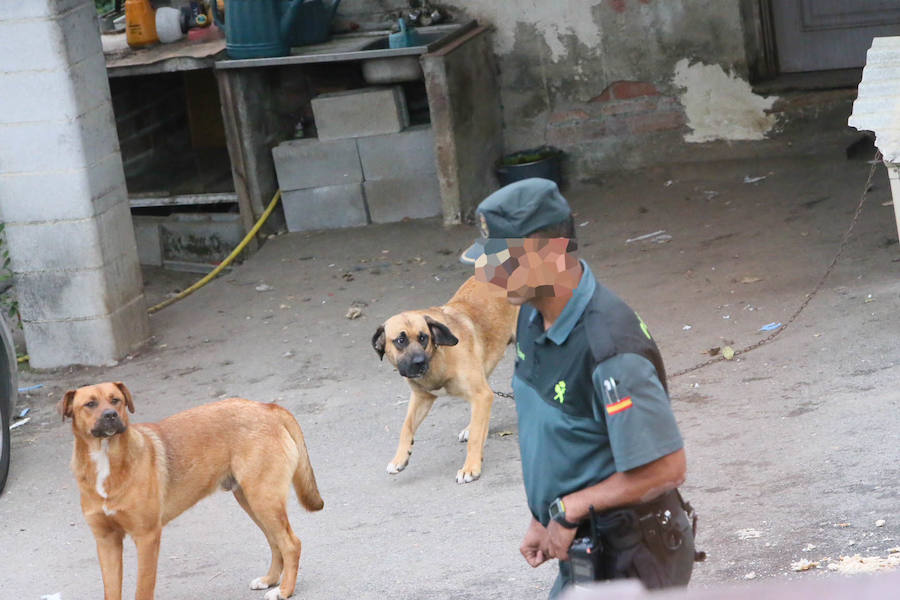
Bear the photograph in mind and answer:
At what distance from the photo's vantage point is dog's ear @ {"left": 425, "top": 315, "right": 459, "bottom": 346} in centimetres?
549

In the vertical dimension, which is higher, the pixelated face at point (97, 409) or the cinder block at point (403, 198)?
the pixelated face at point (97, 409)

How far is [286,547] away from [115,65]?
6.76m

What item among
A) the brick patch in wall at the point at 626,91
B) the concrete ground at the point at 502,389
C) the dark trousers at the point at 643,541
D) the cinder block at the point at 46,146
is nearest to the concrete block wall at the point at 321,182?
the concrete ground at the point at 502,389

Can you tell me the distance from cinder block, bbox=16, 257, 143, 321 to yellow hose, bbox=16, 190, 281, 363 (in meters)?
1.11

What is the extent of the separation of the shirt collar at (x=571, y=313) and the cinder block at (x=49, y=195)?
19.7 ft

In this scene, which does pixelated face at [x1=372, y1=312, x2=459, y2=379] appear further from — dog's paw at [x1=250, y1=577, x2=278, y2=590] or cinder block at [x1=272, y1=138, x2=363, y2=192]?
cinder block at [x1=272, y1=138, x2=363, y2=192]

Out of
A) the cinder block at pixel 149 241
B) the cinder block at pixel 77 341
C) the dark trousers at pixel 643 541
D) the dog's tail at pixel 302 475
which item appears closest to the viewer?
the dark trousers at pixel 643 541

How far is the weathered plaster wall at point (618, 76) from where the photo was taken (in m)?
10.0

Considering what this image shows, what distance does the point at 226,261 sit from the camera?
32.9 ft

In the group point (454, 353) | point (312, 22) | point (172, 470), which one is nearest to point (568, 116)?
point (312, 22)

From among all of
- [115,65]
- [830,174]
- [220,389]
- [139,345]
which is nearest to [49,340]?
[139,345]

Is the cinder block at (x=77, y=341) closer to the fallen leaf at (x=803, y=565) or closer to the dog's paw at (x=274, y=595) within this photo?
the dog's paw at (x=274, y=595)

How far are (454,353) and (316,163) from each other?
4928 mm

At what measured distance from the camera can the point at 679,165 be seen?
10.4 m
